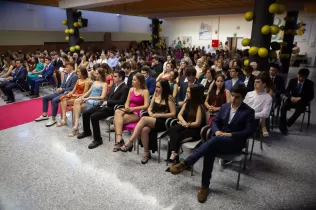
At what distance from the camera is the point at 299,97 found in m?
4.05

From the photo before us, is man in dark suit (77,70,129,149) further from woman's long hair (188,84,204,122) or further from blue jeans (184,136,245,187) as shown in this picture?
blue jeans (184,136,245,187)

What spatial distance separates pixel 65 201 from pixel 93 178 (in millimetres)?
445

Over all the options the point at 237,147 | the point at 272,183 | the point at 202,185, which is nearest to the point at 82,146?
the point at 202,185

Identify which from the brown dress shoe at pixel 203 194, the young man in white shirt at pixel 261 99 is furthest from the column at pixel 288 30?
the brown dress shoe at pixel 203 194

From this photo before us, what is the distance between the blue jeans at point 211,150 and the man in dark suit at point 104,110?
1.71 metres

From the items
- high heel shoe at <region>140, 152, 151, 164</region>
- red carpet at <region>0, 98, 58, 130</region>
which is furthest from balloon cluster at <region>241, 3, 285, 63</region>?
red carpet at <region>0, 98, 58, 130</region>

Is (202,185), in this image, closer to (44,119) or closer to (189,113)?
(189,113)

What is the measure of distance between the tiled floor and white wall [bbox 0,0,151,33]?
31.5 feet

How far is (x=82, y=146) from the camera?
3588 millimetres

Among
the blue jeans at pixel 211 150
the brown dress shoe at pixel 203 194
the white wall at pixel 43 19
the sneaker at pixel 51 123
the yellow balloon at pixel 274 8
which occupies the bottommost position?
the brown dress shoe at pixel 203 194

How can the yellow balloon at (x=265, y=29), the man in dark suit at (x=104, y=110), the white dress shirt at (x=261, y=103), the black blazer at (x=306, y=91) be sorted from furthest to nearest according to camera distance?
the yellow balloon at (x=265, y=29)
the black blazer at (x=306, y=91)
the man in dark suit at (x=104, y=110)
the white dress shirt at (x=261, y=103)

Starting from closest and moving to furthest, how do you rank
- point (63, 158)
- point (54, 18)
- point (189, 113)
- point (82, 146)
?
point (189, 113)
point (63, 158)
point (82, 146)
point (54, 18)

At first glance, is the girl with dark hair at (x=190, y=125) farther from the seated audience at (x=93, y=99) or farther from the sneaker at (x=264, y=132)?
the seated audience at (x=93, y=99)

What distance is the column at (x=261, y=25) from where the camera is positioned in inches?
195
